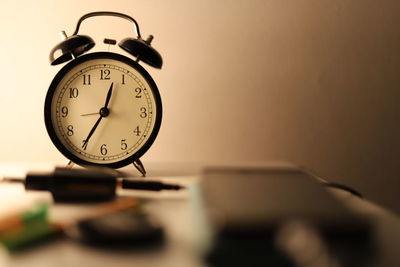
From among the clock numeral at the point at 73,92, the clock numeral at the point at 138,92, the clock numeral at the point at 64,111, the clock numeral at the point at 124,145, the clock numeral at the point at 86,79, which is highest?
the clock numeral at the point at 86,79

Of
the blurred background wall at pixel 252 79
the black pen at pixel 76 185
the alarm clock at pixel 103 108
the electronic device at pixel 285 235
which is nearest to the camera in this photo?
the electronic device at pixel 285 235

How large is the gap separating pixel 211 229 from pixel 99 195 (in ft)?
0.91

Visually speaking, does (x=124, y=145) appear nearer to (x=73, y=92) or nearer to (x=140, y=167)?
(x=140, y=167)

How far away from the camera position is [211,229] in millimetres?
441

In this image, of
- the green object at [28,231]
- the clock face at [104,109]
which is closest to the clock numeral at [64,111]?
the clock face at [104,109]

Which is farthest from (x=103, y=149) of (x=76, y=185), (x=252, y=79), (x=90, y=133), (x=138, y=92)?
(x=252, y=79)

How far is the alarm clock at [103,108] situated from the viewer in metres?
0.90

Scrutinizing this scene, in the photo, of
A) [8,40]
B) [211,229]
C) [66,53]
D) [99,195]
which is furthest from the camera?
[8,40]

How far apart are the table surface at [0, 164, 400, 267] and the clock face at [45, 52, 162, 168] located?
165 millimetres

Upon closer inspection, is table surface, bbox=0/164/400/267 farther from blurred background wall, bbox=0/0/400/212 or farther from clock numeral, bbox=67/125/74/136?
blurred background wall, bbox=0/0/400/212

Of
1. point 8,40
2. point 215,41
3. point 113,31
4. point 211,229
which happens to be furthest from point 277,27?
point 211,229

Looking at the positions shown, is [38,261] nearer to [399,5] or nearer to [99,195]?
[99,195]

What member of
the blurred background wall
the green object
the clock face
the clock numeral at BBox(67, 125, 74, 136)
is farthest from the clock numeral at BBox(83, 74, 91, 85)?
the green object

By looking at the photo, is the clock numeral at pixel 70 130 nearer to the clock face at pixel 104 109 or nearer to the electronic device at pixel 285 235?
the clock face at pixel 104 109
